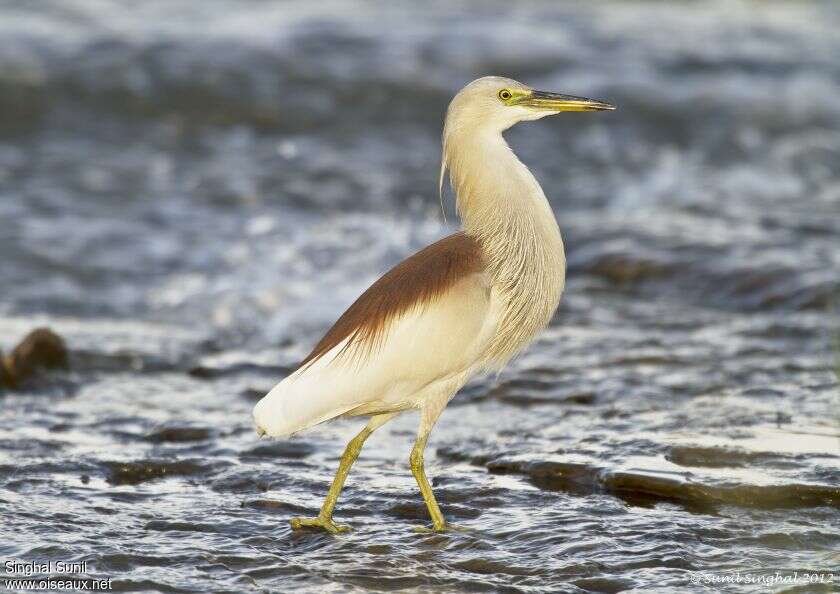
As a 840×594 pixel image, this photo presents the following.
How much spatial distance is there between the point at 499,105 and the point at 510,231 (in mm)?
499

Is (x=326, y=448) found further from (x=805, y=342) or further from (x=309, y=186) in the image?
(x=309, y=186)

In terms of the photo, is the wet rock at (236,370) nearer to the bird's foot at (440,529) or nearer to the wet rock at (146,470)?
the wet rock at (146,470)

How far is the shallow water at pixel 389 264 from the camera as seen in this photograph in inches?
180

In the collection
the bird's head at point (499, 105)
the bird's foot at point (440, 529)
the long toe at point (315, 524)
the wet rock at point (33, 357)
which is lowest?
the bird's foot at point (440, 529)

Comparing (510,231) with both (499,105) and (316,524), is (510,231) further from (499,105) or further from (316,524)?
(316,524)

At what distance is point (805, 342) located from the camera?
24.1ft

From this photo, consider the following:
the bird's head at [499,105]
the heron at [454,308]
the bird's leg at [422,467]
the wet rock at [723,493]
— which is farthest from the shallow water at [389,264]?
the bird's head at [499,105]

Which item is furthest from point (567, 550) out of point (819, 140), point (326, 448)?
point (819, 140)

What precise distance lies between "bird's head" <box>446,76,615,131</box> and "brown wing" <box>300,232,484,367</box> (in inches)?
19.9

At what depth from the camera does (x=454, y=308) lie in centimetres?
466

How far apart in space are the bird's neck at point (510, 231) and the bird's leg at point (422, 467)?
13.1 inches

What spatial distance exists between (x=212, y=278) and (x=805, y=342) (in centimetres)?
417

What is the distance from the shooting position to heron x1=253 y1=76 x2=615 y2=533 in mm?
4668

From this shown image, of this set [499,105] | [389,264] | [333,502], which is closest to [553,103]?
[499,105]
